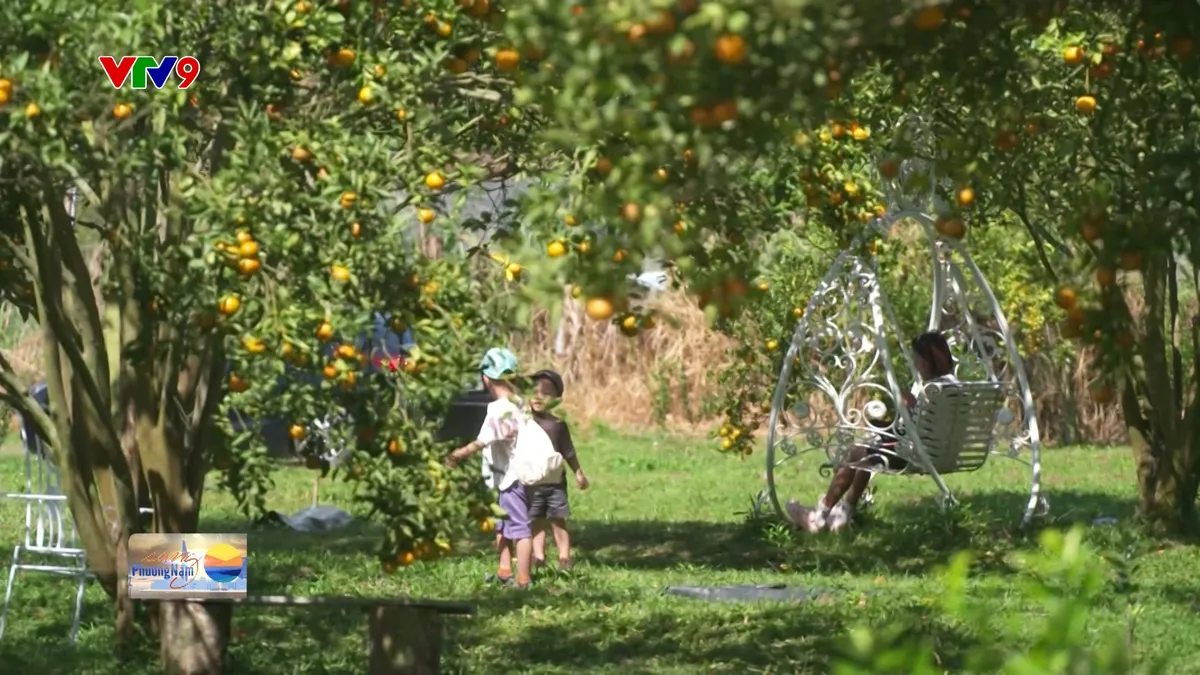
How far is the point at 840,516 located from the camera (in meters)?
11.0

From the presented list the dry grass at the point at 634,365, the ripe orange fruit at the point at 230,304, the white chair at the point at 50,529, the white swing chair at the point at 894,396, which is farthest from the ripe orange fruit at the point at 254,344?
the dry grass at the point at 634,365

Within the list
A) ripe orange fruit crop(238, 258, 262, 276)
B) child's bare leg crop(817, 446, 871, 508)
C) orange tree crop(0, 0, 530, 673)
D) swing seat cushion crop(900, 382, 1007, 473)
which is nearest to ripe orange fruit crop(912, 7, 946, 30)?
orange tree crop(0, 0, 530, 673)

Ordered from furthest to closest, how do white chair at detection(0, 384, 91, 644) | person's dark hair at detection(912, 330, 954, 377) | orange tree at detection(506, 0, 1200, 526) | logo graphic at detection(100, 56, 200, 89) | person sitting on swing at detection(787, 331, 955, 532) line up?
person's dark hair at detection(912, 330, 954, 377) < person sitting on swing at detection(787, 331, 955, 532) < white chair at detection(0, 384, 91, 644) < logo graphic at detection(100, 56, 200, 89) < orange tree at detection(506, 0, 1200, 526)

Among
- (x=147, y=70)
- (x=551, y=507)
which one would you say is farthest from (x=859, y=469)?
(x=147, y=70)

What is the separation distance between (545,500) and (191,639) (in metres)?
2.96

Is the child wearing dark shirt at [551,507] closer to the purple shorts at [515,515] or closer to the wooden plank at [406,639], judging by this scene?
the purple shorts at [515,515]

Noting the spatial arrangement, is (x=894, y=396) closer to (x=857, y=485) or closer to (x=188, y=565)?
(x=857, y=485)

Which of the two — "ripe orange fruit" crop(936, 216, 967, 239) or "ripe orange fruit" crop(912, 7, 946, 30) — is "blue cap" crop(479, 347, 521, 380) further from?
"ripe orange fruit" crop(912, 7, 946, 30)

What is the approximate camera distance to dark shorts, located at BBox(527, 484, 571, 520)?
31.4 ft

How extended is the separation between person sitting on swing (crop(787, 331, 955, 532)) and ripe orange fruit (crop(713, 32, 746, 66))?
25.5ft

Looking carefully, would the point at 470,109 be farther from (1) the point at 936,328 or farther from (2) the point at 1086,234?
(1) the point at 936,328

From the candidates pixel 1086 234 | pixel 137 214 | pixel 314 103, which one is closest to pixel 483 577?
pixel 137 214

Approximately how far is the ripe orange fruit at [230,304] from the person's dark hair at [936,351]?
6.93 m

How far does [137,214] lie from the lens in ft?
20.1
